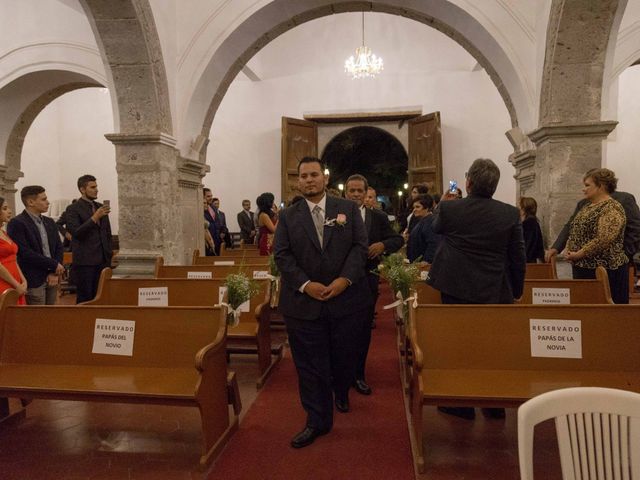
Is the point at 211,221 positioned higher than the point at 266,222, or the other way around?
the point at 211,221

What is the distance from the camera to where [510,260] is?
115 inches

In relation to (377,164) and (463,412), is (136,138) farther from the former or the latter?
(377,164)

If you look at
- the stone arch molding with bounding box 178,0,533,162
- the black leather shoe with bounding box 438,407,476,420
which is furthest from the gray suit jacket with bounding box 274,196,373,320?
the stone arch molding with bounding box 178,0,533,162

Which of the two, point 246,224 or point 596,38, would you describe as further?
point 246,224

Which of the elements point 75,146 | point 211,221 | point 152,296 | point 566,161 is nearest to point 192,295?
point 152,296

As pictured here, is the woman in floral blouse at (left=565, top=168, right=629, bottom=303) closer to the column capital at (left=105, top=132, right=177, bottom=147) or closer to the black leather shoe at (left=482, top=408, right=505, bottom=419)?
the black leather shoe at (left=482, top=408, right=505, bottom=419)

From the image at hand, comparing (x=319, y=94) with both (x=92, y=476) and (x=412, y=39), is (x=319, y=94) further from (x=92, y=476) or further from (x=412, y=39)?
(x=92, y=476)

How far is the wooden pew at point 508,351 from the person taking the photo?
2.48m

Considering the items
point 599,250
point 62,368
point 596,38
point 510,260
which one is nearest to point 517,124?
point 596,38

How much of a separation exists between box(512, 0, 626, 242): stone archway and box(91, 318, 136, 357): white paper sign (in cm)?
494

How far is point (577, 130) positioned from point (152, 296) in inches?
199

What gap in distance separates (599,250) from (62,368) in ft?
12.9

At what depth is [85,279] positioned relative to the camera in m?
4.91

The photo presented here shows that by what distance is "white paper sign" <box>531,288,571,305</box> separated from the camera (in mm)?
3652
